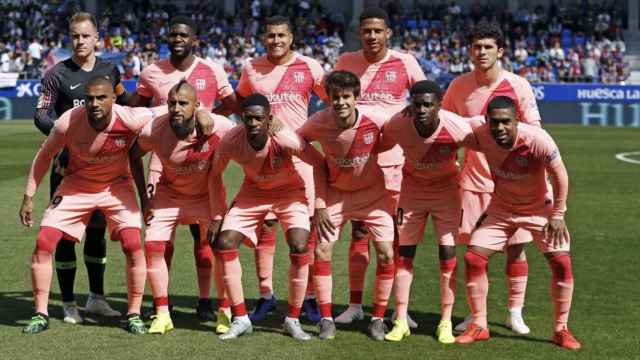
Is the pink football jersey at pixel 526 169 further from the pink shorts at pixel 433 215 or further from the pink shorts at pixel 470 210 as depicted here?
the pink shorts at pixel 470 210

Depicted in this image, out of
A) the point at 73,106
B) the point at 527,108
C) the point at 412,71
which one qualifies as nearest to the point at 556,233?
the point at 527,108

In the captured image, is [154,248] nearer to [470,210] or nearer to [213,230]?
[213,230]

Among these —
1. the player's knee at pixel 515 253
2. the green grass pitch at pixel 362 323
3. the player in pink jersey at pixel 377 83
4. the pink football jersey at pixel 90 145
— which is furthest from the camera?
the player in pink jersey at pixel 377 83

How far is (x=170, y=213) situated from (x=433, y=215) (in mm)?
2132

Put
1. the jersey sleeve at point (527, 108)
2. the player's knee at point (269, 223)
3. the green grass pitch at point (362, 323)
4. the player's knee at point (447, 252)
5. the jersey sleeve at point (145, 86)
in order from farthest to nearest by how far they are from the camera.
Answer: the jersey sleeve at point (145, 86) < the player's knee at point (269, 223) < the jersey sleeve at point (527, 108) < the player's knee at point (447, 252) < the green grass pitch at point (362, 323)

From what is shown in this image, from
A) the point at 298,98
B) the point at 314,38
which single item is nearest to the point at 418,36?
the point at 314,38

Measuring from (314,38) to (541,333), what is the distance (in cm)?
3640

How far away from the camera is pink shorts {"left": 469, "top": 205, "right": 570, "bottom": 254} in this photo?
8016 mm

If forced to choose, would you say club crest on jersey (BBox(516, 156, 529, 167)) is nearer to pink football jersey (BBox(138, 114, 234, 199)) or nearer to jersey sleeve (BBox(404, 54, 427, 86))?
jersey sleeve (BBox(404, 54, 427, 86))

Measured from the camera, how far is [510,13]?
44.5 m

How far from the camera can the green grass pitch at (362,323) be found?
7625 millimetres

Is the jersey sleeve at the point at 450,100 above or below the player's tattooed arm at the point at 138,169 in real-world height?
above

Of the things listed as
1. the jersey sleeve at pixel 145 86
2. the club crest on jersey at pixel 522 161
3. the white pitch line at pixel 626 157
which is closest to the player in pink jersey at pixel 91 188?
the jersey sleeve at pixel 145 86

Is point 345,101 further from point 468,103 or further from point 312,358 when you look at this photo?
point 312,358
